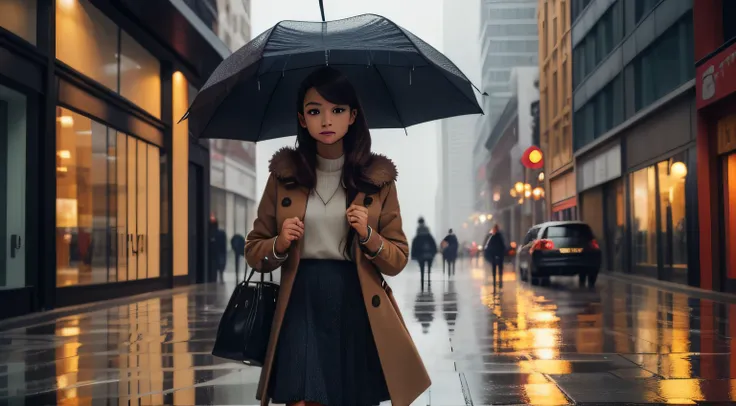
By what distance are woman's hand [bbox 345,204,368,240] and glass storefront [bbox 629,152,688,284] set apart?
19.2 metres

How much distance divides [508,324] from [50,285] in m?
7.75

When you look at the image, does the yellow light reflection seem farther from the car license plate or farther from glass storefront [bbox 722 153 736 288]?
the car license plate

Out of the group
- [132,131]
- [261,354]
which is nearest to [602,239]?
[132,131]

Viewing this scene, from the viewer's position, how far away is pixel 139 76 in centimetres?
2119

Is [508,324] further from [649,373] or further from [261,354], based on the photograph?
[261,354]

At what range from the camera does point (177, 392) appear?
674 cm

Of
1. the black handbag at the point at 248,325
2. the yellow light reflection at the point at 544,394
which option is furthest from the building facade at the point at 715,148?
the black handbag at the point at 248,325

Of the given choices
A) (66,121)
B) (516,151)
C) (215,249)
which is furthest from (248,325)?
(516,151)

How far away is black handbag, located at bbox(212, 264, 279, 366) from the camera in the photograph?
12.9 ft

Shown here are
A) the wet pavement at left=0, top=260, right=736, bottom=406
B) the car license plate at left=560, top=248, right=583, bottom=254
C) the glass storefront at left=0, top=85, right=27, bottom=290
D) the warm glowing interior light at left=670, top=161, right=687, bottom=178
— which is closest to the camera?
the wet pavement at left=0, top=260, right=736, bottom=406

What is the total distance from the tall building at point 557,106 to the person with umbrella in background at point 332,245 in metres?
34.1

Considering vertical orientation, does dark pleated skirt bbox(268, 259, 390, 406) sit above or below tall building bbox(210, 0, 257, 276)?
below

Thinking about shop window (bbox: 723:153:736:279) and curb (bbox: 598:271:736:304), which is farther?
shop window (bbox: 723:153:736:279)

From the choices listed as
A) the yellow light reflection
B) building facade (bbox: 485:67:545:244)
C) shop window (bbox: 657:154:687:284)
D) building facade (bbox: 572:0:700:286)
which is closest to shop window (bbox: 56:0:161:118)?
the yellow light reflection
